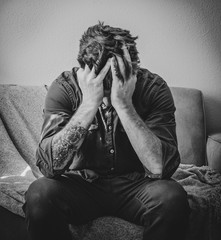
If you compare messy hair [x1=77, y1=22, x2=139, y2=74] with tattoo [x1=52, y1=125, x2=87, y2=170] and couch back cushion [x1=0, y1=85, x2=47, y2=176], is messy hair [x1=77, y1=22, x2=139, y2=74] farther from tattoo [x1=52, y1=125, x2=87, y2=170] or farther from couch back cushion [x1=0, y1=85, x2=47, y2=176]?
couch back cushion [x1=0, y1=85, x2=47, y2=176]

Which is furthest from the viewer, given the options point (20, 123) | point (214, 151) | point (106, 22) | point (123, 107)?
point (106, 22)

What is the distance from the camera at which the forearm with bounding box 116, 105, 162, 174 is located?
1.30m

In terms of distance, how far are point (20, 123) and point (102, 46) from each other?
70 centimetres

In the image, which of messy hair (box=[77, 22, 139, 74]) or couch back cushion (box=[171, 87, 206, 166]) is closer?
messy hair (box=[77, 22, 139, 74])

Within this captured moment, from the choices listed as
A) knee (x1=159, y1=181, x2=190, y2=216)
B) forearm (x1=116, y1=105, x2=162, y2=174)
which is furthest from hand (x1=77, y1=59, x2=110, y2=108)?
knee (x1=159, y1=181, x2=190, y2=216)

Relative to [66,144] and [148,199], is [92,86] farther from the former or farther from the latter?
[148,199]

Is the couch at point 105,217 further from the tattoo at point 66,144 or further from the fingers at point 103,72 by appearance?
the fingers at point 103,72

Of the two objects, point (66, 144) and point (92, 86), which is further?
point (92, 86)

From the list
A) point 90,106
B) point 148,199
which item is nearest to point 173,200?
point 148,199

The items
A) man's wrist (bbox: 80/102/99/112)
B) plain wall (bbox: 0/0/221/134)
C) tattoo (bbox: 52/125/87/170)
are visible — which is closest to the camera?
tattoo (bbox: 52/125/87/170)

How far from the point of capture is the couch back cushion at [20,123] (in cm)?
175

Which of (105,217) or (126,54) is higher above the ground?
(126,54)

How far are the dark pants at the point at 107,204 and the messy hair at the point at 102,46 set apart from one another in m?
0.47

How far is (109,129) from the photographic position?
4.68 ft
